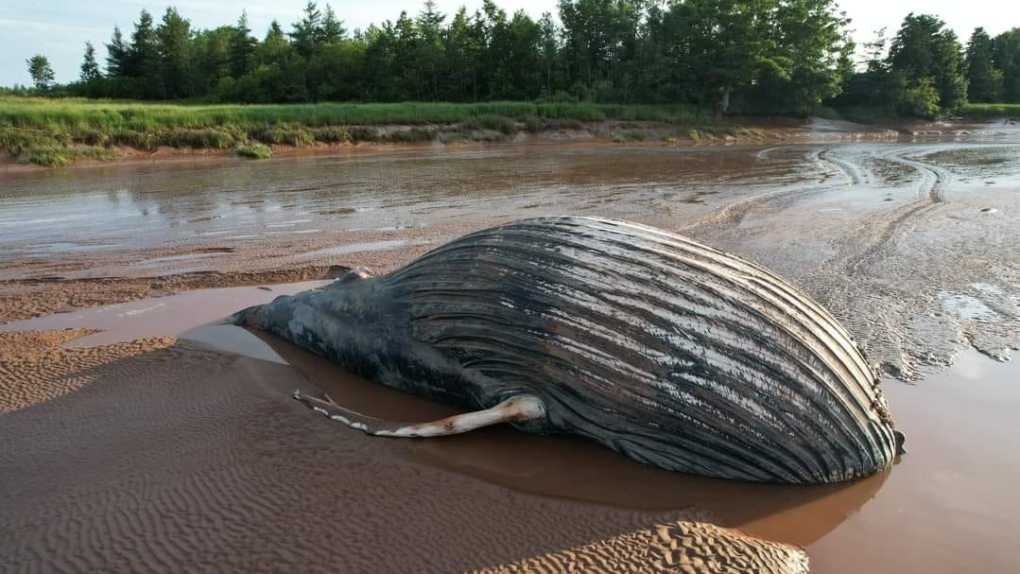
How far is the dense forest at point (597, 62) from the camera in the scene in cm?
5000

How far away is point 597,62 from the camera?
2470 inches

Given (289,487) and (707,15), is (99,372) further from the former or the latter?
(707,15)

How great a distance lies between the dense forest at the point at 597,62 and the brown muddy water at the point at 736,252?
3482 centimetres

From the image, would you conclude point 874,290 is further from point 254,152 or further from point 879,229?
point 254,152

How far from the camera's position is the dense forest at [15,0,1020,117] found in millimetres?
50000

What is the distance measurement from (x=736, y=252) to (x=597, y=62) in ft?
197

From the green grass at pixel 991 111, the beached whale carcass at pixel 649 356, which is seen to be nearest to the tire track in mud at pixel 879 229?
the beached whale carcass at pixel 649 356

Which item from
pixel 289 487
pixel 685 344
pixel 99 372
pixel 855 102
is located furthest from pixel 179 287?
pixel 855 102

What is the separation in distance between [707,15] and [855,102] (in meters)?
17.1

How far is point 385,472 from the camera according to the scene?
3.00 metres

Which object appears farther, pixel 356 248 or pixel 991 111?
pixel 991 111

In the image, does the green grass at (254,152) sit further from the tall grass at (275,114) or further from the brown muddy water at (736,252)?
the brown muddy water at (736,252)

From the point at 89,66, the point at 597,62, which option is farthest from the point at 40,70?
the point at 597,62

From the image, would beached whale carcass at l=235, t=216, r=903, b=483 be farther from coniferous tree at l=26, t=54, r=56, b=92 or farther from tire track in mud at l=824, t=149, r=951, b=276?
coniferous tree at l=26, t=54, r=56, b=92
